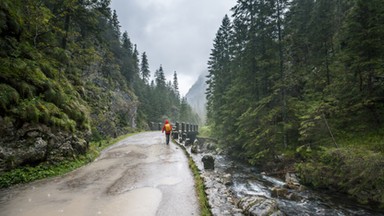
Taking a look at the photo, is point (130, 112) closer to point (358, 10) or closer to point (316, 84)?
point (316, 84)

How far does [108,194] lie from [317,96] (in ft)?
50.6

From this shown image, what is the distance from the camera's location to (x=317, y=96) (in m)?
14.8

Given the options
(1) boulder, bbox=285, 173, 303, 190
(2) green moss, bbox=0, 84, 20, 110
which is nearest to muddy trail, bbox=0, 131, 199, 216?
(2) green moss, bbox=0, 84, 20, 110

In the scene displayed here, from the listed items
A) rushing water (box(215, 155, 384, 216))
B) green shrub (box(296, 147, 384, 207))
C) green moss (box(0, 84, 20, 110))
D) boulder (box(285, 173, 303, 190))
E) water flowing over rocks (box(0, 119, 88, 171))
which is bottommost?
rushing water (box(215, 155, 384, 216))

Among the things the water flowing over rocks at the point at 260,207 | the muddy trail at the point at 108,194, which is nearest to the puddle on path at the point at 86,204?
the muddy trail at the point at 108,194

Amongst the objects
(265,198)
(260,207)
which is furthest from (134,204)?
(265,198)

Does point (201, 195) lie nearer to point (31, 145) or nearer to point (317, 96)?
A: point (31, 145)

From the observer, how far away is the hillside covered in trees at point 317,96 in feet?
29.8

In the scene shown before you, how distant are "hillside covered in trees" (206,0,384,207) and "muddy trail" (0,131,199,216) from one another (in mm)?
6891

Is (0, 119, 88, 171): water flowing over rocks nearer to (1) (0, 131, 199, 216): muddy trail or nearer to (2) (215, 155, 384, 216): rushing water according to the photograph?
(1) (0, 131, 199, 216): muddy trail

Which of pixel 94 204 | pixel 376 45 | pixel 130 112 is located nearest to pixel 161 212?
pixel 94 204

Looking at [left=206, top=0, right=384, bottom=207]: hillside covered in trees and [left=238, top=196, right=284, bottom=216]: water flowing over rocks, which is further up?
[left=206, top=0, right=384, bottom=207]: hillside covered in trees

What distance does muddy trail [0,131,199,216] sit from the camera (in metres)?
4.69

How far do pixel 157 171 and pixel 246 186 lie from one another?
481 centimetres
